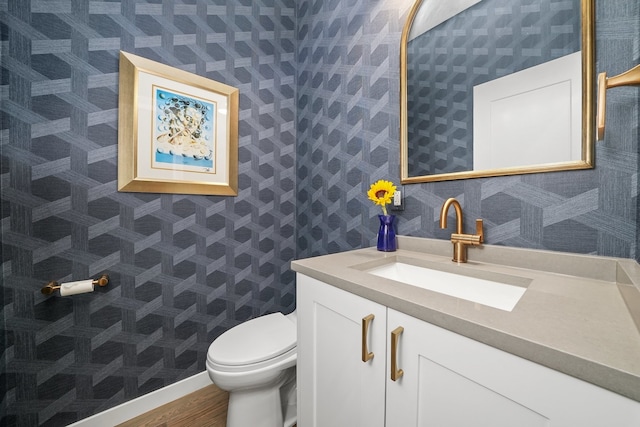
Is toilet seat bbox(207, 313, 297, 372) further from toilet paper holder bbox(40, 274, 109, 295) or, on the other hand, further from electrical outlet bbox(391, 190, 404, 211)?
electrical outlet bbox(391, 190, 404, 211)

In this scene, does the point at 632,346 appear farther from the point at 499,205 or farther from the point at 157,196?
the point at 157,196

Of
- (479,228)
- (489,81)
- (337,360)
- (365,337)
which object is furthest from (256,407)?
(489,81)

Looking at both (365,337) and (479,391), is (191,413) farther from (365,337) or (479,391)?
(479,391)

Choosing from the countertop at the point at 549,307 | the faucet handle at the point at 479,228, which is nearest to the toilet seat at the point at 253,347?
the countertop at the point at 549,307

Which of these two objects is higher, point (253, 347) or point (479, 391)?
point (479, 391)

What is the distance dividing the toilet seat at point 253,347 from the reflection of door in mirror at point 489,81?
1025 millimetres

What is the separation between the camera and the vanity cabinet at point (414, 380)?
1.14ft

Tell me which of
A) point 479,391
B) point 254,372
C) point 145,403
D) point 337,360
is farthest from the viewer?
point 145,403

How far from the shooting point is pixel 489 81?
0.94 m

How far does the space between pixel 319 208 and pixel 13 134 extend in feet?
4.74

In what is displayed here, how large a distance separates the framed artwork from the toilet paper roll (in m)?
0.45

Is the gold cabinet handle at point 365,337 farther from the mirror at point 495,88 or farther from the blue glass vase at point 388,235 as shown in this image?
the mirror at point 495,88

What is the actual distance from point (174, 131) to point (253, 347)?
1206 mm

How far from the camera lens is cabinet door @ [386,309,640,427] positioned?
0.33 meters
